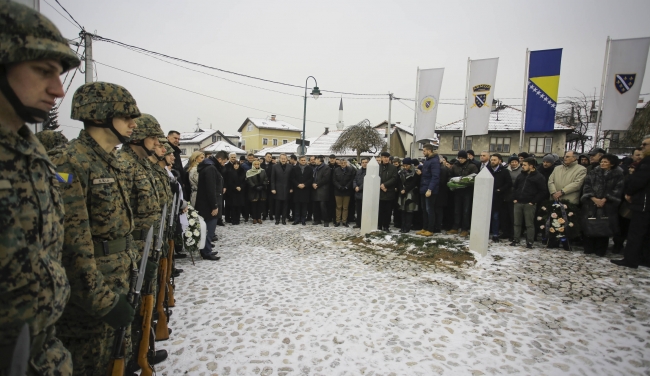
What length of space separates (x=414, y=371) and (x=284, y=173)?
7.47 m

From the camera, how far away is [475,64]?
12.7 metres

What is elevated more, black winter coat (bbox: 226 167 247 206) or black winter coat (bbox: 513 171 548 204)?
black winter coat (bbox: 513 171 548 204)

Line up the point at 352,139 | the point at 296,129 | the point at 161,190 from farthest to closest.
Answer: the point at 296,129, the point at 352,139, the point at 161,190

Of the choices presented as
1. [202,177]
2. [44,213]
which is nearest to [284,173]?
[202,177]

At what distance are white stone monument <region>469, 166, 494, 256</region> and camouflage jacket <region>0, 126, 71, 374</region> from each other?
638cm

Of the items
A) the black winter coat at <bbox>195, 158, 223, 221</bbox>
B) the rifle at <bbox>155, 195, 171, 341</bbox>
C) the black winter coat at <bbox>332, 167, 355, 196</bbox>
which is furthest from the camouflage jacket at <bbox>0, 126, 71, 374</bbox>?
the black winter coat at <bbox>332, 167, 355, 196</bbox>

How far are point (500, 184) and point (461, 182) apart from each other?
34.4 inches

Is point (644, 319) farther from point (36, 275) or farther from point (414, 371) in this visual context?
point (36, 275)

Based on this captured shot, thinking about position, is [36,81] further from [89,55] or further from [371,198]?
[89,55]

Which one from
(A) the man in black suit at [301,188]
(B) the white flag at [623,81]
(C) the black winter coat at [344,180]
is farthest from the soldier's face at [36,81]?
(B) the white flag at [623,81]

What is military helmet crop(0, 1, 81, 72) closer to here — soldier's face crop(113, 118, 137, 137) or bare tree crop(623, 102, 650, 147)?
soldier's face crop(113, 118, 137, 137)

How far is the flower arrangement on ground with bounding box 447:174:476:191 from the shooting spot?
7590mm

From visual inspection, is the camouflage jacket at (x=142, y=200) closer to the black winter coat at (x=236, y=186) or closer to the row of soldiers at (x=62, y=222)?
the row of soldiers at (x=62, y=222)

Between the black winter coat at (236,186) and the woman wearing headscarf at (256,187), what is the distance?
0.51ft
